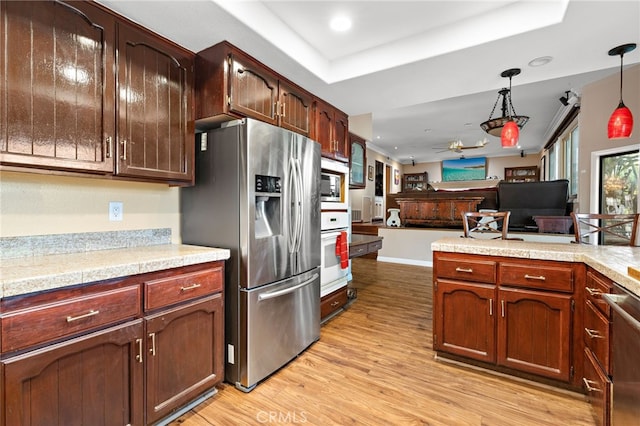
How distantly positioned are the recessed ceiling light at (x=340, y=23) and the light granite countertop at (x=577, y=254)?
1.76 meters

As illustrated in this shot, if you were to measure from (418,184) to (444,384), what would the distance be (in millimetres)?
10945

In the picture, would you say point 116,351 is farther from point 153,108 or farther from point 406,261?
point 406,261

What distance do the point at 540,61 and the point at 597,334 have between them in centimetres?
195

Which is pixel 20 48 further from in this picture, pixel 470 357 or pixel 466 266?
pixel 470 357

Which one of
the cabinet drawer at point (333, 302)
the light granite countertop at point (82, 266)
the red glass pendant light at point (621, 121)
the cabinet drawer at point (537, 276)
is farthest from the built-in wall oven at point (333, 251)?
the red glass pendant light at point (621, 121)

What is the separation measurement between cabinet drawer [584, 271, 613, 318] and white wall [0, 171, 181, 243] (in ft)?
8.82

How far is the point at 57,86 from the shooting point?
1436 millimetres

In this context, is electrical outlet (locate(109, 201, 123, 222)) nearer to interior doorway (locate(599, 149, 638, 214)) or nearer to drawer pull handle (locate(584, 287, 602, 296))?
drawer pull handle (locate(584, 287, 602, 296))

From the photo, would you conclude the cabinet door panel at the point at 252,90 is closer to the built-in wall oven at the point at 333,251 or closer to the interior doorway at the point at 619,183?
the built-in wall oven at the point at 333,251

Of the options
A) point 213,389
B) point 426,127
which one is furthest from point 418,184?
point 213,389

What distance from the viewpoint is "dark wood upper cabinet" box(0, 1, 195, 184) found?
1322 millimetres

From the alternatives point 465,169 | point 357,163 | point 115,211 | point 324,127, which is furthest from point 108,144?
point 465,169

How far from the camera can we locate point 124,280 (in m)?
1.39

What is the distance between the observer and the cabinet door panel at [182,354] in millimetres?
1519
